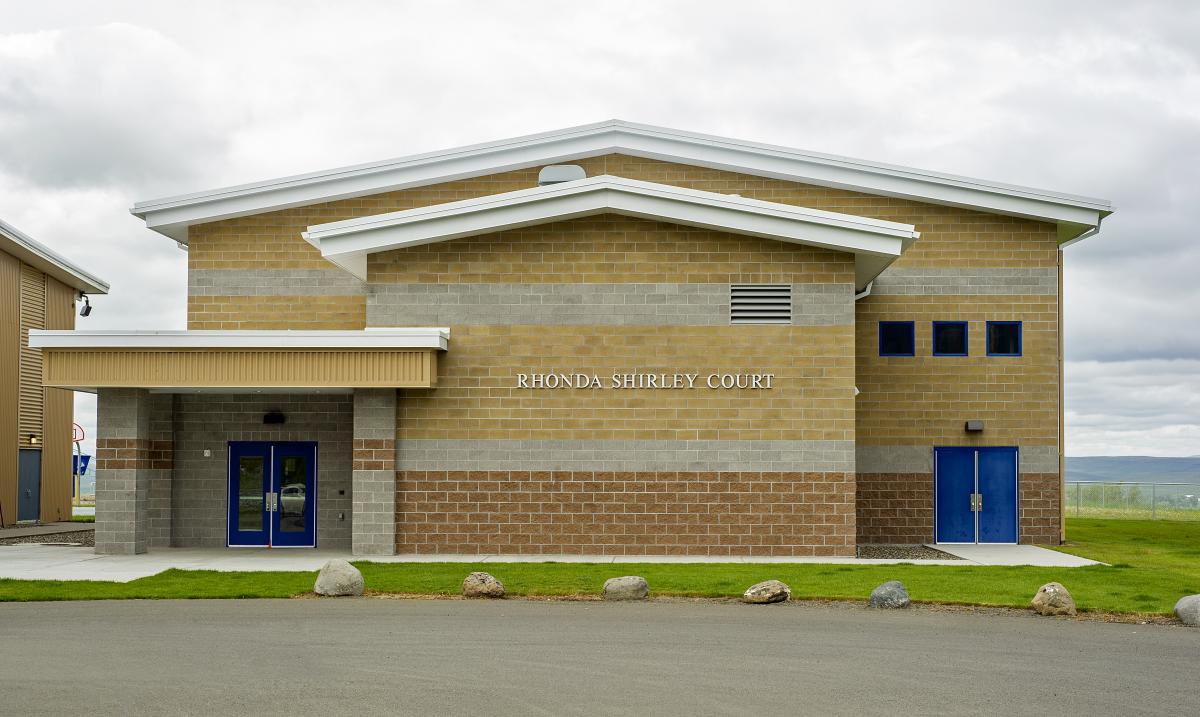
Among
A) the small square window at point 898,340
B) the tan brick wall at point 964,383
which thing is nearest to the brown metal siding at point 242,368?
the tan brick wall at point 964,383

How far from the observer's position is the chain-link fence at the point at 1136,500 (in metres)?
46.9

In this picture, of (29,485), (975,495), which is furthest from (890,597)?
(29,485)

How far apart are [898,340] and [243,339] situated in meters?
15.0

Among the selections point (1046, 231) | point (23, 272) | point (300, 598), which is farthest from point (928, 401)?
point (23, 272)

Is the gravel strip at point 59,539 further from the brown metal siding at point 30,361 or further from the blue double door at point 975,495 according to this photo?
the blue double door at point 975,495

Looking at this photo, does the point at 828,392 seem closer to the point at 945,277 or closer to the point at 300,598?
the point at 945,277

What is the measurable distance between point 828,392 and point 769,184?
6.97m

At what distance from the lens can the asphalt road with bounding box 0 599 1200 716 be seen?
36.7 feet

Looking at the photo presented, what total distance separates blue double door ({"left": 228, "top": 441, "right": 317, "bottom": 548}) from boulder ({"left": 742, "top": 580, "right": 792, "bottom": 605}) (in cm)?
1223

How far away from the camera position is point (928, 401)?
29.3 meters

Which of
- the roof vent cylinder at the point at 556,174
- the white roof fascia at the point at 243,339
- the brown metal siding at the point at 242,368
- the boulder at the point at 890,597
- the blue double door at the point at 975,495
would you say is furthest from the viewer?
the blue double door at the point at 975,495

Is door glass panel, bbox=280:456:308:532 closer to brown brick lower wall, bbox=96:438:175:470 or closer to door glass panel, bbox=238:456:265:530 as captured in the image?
door glass panel, bbox=238:456:265:530

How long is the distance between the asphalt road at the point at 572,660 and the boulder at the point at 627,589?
2.29ft

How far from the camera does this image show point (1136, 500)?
4738 centimetres
